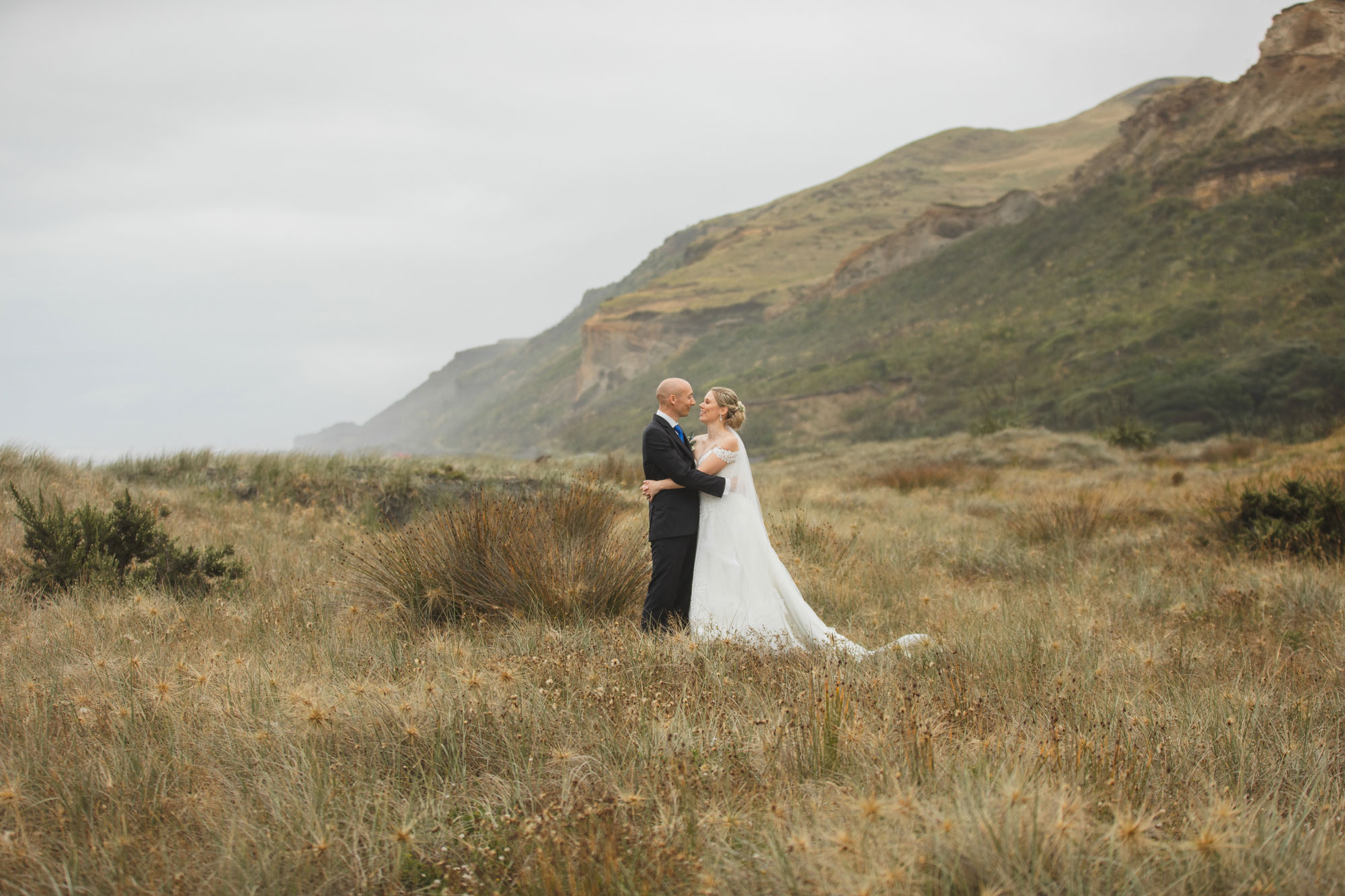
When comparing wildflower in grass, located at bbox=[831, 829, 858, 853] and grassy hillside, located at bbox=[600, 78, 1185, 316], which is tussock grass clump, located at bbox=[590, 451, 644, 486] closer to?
wildflower in grass, located at bbox=[831, 829, 858, 853]

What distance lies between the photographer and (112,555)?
5.82m

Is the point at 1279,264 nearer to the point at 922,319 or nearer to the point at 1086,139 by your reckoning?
the point at 922,319

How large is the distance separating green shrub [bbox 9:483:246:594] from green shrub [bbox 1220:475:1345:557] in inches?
380

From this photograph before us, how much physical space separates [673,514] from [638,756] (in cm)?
226

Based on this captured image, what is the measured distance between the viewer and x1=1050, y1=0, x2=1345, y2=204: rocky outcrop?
3556 cm

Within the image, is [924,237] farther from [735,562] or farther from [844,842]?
[844,842]

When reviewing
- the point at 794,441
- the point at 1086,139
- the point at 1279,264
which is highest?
the point at 1086,139

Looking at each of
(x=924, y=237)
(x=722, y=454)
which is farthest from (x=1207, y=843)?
(x=924, y=237)

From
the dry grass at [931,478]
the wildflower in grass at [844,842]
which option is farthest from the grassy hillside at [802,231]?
the wildflower in grass at [844,842]

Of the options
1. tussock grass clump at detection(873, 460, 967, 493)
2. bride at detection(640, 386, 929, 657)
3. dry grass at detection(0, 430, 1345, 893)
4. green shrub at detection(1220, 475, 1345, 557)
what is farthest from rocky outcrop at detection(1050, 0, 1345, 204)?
bride at detection(640, 386, 929, 657)

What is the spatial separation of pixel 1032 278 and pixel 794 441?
17.7m

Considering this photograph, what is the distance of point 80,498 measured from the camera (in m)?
8.32

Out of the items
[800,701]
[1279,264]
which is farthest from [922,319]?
[800,701]

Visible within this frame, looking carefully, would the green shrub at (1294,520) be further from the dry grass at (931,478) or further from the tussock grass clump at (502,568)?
the dry grass at (931,478)
